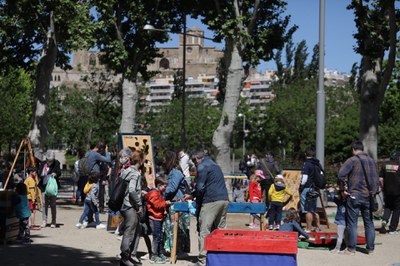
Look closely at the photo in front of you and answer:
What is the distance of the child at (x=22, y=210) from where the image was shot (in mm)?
14508

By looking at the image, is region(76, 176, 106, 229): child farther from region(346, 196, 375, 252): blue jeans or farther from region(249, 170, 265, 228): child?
region(346, 196, 375, 252): blue jeans

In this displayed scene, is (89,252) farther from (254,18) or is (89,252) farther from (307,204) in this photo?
(254,18)

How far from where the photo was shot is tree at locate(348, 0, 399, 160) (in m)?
21.0

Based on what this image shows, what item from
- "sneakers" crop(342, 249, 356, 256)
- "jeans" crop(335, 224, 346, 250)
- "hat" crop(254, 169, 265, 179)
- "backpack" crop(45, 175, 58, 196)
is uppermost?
"hat" crop(254, 169, 265, 179)

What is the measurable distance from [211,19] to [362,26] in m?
7.27

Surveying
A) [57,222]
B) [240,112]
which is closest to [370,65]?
[57,222]

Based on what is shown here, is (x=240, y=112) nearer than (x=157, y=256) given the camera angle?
No

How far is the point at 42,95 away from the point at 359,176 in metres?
15.7

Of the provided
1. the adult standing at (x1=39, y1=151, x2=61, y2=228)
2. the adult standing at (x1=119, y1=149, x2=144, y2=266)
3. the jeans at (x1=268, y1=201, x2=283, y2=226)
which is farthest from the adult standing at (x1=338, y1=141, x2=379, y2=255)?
the adult standing at (x1=39, y1=151, x2=61, y2=228)

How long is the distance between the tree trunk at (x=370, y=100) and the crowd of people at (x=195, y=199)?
4.10 m

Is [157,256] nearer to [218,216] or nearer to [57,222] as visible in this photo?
[218,216]

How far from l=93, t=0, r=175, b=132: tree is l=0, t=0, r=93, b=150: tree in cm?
245

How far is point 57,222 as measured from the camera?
18516mm

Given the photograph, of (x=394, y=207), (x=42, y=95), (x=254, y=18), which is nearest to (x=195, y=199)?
(x=394, y=207)
